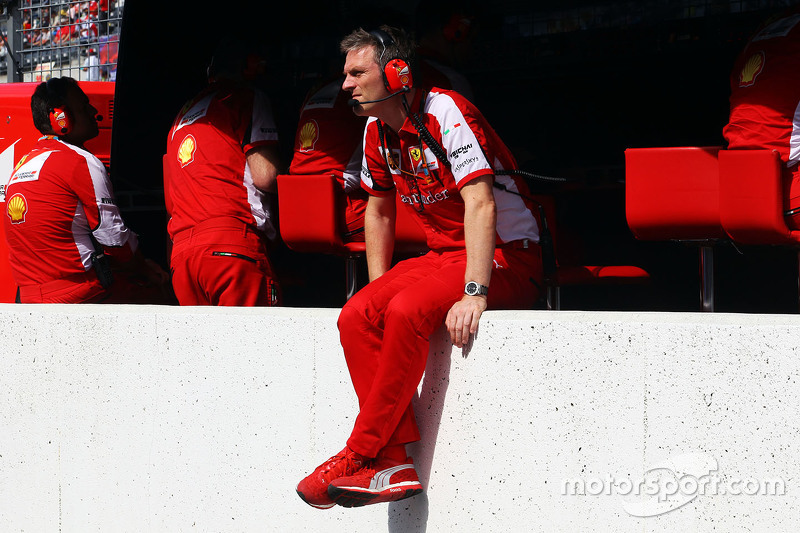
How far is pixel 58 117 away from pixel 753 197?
3184mm

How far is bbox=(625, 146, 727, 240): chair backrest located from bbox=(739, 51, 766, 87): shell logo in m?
0.23

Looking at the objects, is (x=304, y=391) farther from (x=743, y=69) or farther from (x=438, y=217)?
(x=743, y=69)

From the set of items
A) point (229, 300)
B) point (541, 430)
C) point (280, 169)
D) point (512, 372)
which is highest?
point (280, 169)

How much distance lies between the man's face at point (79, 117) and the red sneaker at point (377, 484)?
268 centimetres

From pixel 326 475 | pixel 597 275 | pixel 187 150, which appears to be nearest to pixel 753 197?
pixel 597 275

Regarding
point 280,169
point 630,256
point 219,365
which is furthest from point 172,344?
point 630,256

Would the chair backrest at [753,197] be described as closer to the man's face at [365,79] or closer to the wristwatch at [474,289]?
the wristwatch at [474,289]

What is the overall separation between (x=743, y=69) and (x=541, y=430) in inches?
55.0

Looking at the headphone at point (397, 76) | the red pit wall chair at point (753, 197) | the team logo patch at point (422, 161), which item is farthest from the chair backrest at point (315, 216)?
the red pit wall chair at point (753, 197)

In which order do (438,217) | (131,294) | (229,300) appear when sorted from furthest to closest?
(131,294) → (229,300) → (438,217)

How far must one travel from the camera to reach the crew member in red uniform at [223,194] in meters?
3.56

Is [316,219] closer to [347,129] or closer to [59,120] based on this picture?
[347,129]

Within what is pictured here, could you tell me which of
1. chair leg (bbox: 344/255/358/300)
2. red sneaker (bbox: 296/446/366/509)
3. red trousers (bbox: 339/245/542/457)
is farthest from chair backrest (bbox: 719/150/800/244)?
chair leg (bbox: 344/255/358/300)

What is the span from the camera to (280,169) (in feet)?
12.4
